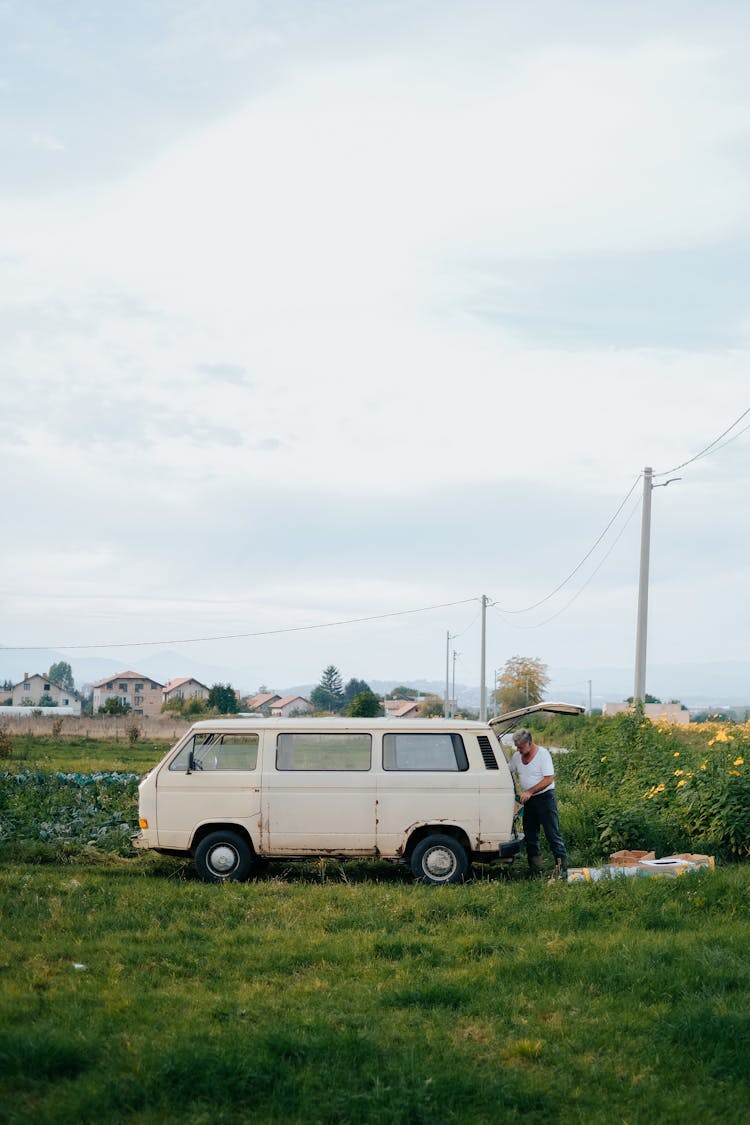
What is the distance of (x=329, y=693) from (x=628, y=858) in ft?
518

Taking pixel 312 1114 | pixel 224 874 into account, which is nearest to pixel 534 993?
pixel 312 1114

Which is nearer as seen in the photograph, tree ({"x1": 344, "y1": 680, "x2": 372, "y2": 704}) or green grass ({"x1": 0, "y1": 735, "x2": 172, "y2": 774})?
green grass ({"x1": 0, "y1": 735, "x2": 172, "y2": 774})

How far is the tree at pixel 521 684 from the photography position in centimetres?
9375

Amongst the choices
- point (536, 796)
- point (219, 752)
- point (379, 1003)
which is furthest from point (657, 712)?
point (379, 1003)

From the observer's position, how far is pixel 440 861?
11906mm

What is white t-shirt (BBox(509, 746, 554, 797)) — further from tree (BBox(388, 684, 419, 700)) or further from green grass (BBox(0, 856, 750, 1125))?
tree (BBox(388, 684, 419, 700))

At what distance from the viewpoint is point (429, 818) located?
39.0ft

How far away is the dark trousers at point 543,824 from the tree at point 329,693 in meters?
149

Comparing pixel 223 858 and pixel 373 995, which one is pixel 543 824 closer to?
pixel 223 858

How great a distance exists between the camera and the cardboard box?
41.0 ft

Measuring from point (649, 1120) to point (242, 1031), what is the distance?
2411mm

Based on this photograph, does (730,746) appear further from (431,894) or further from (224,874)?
(224,874)

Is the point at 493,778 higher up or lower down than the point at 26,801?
higher up

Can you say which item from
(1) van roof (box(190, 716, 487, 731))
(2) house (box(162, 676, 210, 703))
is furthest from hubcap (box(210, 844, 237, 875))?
(2) house (box(162, 676, 210, 703))
